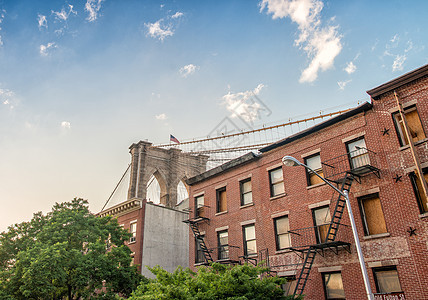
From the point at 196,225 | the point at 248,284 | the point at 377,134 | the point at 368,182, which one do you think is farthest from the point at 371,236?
the point at 196,225

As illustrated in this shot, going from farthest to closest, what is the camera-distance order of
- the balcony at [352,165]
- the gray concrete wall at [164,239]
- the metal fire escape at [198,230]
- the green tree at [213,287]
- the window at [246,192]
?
1. the gray concrete wall at [164,239]
2. the metal fire escape at [198,230]
3. the window at [246,192]
4. the balcony at [352,165]
5. the green tree at [213,287]

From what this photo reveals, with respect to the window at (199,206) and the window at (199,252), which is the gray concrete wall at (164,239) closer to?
the window at (199,252)

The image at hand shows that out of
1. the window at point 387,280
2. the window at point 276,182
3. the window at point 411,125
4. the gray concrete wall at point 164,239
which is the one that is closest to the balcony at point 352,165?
the window at point 411,125

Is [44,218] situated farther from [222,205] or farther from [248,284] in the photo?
[248,284]

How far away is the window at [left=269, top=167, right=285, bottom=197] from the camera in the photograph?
75.4 feet

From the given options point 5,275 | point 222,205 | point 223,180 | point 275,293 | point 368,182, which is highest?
point 223,180

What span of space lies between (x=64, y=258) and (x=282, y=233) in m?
14.8

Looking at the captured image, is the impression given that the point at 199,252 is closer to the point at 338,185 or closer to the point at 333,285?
the point at 333,285

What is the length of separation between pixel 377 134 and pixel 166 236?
23205mm

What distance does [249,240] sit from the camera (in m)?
23.6

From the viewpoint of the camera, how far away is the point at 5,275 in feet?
73.9

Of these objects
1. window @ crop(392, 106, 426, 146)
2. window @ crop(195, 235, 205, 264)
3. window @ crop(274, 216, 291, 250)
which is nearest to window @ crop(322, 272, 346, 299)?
window @ crop(274, 216, 291, 250)

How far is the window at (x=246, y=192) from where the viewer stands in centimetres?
2494

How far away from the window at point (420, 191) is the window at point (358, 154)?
8.37 ft
